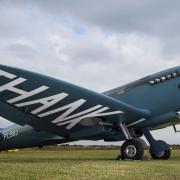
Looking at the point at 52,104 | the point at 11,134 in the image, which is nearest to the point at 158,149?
the point at 52,104

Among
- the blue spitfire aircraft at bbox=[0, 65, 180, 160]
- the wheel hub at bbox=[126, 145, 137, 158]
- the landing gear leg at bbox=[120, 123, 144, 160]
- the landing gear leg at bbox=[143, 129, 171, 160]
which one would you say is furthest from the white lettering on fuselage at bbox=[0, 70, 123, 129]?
the landing gear leg at bbox=[143, 129, 171, 160]

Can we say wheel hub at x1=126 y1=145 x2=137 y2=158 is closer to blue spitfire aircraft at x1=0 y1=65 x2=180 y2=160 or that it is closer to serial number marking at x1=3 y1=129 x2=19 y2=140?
blue spitfire aircraft at x1=0 y1=65 x2=180 y2=160

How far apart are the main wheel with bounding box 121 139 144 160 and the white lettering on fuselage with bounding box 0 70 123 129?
43.7 inches

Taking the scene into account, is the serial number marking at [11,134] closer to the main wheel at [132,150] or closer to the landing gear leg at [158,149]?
the main wheel at [132,150]

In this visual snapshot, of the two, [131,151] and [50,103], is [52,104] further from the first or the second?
[131,151]

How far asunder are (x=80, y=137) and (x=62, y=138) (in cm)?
124

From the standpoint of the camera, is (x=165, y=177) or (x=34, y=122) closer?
(x=165, y=177)

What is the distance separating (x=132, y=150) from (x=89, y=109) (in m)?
→ 1.93

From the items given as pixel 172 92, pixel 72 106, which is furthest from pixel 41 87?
pixel 172 92

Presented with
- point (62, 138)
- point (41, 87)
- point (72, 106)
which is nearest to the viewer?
point (41, 87)

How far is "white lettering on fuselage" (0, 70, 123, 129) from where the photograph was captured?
1245 cm

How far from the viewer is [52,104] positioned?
13336 mm

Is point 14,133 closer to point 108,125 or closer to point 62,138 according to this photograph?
point 62,138

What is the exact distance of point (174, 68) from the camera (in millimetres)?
14594
